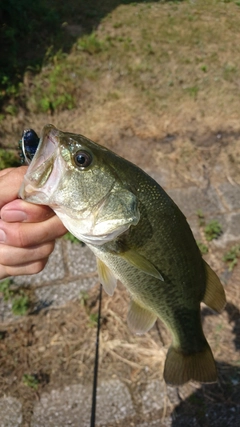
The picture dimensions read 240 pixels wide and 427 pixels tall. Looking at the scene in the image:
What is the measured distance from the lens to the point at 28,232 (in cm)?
160

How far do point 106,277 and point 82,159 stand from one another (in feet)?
1.81

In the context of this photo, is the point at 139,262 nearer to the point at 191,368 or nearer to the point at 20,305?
the point at 191,368

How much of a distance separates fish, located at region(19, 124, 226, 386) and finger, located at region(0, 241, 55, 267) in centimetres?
25

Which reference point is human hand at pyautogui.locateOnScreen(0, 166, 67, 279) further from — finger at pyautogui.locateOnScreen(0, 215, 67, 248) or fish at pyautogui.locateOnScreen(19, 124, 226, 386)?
fish at pyautogui.locateOnScreen(19, 124, 226, 386)

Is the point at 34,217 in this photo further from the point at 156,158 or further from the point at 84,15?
the point at 84,15

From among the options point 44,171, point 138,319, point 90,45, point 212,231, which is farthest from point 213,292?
point 90,45

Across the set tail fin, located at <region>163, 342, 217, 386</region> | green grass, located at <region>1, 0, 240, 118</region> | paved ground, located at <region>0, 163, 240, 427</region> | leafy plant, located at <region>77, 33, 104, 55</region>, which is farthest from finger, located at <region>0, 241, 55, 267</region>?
leafy plant, located at <region>77, 33, 104, 55</region>

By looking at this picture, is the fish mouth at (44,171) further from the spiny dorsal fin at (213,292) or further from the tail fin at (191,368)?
the tail fin at (191,368)

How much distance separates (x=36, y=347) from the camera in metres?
2.87

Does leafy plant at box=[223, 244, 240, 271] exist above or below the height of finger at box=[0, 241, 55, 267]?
below

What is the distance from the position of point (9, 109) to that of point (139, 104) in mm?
1639

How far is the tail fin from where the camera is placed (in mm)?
1919

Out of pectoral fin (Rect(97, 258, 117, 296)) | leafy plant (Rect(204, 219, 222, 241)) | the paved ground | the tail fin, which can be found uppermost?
pectoral fin (Rect(97, 258, 117, 296))

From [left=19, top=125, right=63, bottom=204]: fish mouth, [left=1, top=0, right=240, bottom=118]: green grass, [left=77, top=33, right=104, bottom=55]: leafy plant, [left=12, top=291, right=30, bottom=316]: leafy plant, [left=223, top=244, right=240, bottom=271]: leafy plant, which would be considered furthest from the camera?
[left=77, top=33, right=104, bottom=55]: leafy plant
